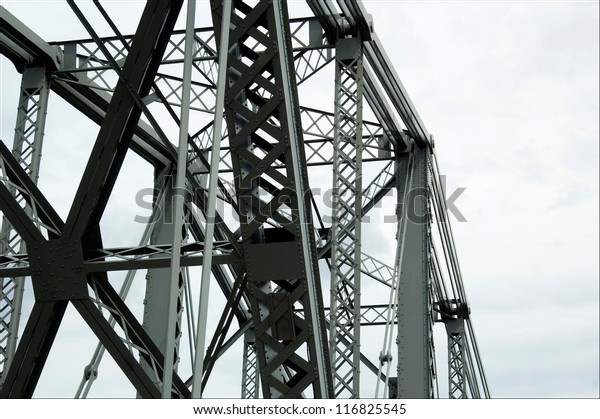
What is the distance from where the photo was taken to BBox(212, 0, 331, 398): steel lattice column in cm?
909

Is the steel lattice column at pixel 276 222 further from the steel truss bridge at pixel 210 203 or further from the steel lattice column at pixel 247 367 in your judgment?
the steel lattice column at pixel 247 367

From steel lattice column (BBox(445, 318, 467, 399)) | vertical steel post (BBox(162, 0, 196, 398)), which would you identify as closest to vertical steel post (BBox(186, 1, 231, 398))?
vertical steel post (BBox(162, 0, 196, 398))

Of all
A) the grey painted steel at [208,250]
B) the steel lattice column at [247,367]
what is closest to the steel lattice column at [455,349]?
the steel lattice column at [247,367]

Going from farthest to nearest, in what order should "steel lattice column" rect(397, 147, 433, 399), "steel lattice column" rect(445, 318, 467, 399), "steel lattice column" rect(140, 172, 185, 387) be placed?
"steel lattice column" rect(445, 318, 467, 399) → "steel lattice column" rect(397, 147, 433, 399) → "steel lattice column" rect(140, 172, 185, 387)

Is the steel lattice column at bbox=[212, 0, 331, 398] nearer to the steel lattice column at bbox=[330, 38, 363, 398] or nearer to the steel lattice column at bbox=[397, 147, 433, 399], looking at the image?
the steel lattice column at bbox=[330, 38, 363, 398]

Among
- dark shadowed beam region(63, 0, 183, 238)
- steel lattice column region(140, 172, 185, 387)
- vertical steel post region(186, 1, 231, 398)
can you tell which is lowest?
vertical steel post region(186, 1, 231, 398)

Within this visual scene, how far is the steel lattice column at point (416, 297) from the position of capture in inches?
766

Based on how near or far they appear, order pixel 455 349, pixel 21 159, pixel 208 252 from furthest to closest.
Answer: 1. pixel 455 349
2. pixel 21 159
3. pixel 208 252

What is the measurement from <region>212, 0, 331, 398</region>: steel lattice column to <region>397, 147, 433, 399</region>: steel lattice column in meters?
10.4

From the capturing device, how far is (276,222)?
9.16 meters

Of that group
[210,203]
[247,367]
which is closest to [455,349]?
[247,367]

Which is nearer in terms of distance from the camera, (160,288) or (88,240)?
(88,240)

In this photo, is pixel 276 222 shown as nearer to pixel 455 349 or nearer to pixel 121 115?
pixel 121 115

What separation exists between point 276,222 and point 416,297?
11.2m
